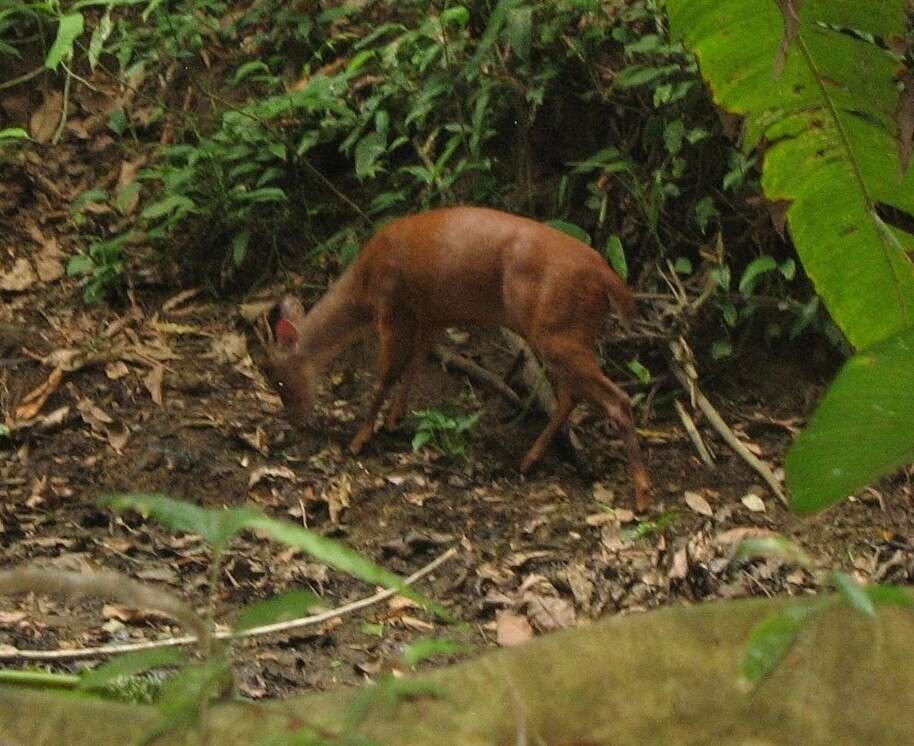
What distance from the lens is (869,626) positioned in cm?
154

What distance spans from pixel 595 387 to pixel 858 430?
124 inches

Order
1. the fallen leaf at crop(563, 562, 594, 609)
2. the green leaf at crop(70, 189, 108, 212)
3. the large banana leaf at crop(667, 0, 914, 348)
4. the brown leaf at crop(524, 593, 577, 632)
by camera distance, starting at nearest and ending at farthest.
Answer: the large banana leaf at crop(667, 0, 914, 348) → the brown leaf at crop(524, 593, 577, 632) → the fallen leaf at crop(563, 562, 594, 609) → the green leaf at crop(70, 189, 108, 212)

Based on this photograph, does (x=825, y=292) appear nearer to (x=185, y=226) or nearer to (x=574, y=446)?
(x=574, y=446)

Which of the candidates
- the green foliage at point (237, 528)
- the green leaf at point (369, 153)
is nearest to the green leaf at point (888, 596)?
the green foliage at point (237, 528)

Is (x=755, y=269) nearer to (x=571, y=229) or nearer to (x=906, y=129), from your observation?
(x=571, y=229)

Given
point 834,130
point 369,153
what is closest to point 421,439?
point 369,153

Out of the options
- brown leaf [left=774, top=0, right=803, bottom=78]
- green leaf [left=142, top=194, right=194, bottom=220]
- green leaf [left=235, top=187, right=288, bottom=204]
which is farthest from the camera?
green leaf [left=142, top=194, right=194, bottom=220]

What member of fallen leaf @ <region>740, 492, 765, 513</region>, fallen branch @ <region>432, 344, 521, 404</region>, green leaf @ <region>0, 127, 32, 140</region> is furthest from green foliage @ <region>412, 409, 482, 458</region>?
green leaf @ <region>0, 127, 32, 140</region>

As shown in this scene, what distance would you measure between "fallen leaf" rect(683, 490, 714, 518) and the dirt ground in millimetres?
12

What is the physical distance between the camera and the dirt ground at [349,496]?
4266 mm

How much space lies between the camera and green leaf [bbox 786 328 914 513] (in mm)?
2107

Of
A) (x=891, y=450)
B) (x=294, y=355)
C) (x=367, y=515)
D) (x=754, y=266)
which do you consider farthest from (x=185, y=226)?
(x=891, y=450)

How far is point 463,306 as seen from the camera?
5734mm

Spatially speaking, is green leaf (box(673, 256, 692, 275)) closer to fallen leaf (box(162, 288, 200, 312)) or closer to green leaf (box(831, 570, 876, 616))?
fallen leaf (box(162, 288, 200, 312))
